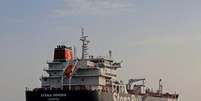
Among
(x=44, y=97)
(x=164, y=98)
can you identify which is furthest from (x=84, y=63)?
(x=164, y=98)

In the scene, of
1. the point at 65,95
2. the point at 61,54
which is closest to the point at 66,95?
the point at 65,95

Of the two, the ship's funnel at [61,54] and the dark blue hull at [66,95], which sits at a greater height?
the ship's funnel at [61,54]

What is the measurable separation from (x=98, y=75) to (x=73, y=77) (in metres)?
2.84

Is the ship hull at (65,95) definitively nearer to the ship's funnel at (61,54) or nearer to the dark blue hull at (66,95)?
the dark blue hull at (66,95)

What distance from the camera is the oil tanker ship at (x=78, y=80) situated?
6494 centimetres

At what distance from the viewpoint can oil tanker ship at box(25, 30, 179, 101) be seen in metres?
64.9

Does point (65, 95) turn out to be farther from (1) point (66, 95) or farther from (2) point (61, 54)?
(2) point (61, 54)

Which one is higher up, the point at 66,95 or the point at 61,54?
the point at 61,54

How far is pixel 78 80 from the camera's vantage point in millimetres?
68688

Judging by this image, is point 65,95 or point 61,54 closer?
point 65,95

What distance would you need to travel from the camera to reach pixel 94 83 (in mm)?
68312

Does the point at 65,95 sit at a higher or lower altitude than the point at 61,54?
lower

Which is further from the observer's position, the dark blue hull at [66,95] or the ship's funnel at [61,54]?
the ship's funnel at [61,54]

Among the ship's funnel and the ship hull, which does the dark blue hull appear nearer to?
the ship hull
